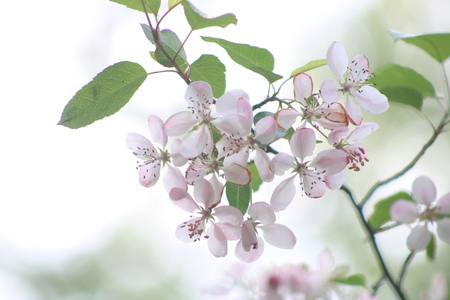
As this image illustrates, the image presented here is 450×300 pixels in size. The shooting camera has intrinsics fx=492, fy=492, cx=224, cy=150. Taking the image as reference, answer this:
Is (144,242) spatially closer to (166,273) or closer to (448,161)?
(166,273)

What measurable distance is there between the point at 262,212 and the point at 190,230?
12 cm

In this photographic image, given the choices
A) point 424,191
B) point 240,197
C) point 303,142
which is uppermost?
point 303,142

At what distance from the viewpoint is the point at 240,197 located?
730 millimetres

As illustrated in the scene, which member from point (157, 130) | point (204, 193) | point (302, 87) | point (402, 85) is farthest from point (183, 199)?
point (402, 85)

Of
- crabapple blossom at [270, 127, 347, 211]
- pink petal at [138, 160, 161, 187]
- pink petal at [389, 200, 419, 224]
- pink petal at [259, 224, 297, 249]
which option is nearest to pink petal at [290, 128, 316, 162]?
crabapple blossom at [270, 127, 347, 211]

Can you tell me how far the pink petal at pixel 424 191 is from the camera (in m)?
0.97

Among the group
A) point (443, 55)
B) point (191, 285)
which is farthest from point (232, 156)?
point (191, 285)

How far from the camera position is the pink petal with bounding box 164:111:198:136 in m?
0.69

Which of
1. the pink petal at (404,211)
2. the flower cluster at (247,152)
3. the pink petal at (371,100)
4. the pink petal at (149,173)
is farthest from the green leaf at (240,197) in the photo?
the pink petal at (404,211)

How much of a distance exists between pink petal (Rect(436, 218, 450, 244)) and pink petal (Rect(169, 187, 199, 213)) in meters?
0.52

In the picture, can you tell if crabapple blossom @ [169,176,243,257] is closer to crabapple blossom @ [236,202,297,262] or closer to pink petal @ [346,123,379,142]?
crabapple blossom @ [236,202,297,262]

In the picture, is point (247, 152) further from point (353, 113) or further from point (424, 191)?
point (424, 191)

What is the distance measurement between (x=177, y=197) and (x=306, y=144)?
0.62 feet

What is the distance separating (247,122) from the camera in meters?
0.63
